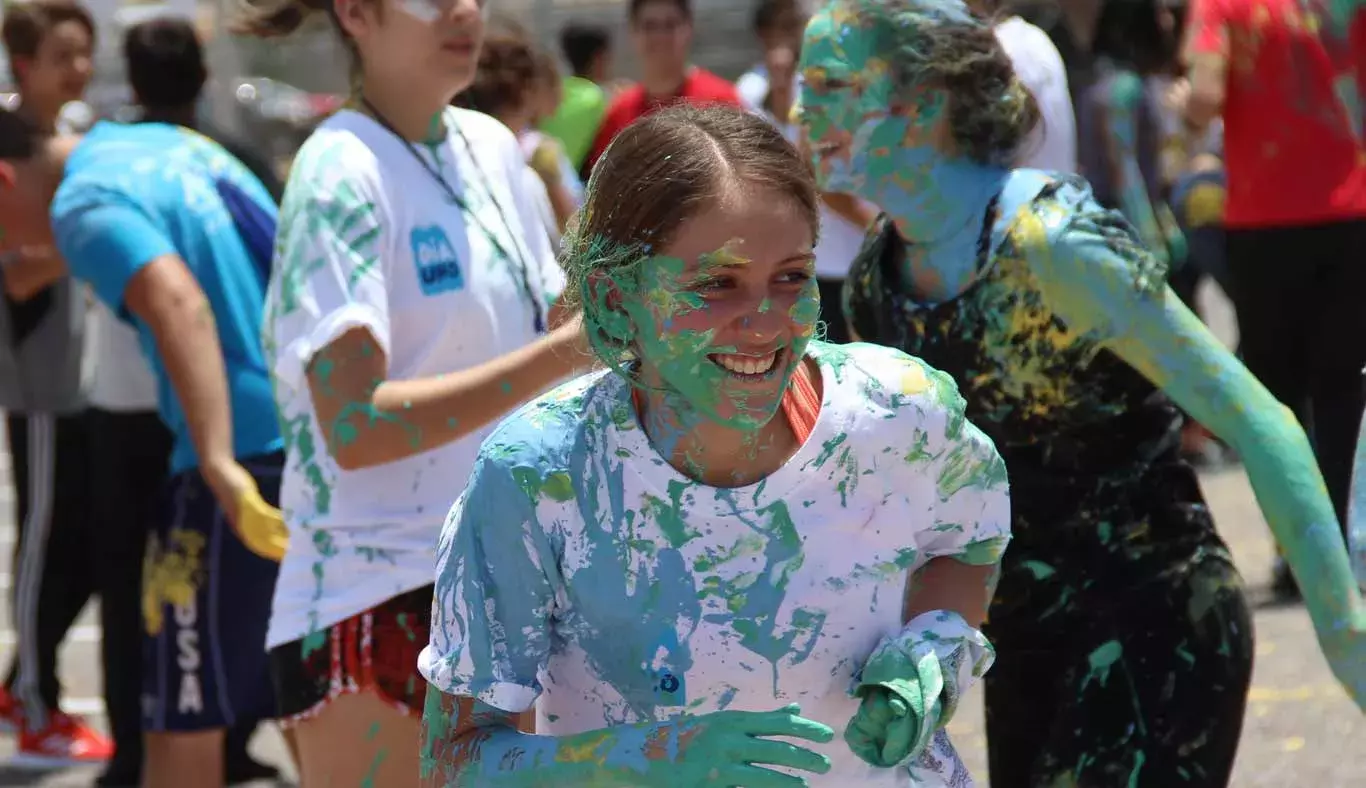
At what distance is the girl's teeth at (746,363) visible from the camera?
2.07 meters

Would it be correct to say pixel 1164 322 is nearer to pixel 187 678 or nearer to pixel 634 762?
pixel 634 762

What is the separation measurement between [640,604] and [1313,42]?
4010mm

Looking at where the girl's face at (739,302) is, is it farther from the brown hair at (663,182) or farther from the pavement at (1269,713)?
the pavement at (1269,713)

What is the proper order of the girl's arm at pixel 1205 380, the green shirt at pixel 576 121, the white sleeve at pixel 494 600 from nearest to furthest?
the white sleeve at pixel 494 600 < the girl's arm at pixel 1205 380 < the green shirt at pixel 576 121

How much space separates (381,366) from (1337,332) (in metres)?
3.45

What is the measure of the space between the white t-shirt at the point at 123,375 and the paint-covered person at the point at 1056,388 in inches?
101

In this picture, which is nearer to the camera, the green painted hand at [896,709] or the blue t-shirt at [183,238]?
the green painted hand at [896,709]

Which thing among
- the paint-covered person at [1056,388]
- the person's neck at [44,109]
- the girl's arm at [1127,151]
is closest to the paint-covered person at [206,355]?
the paint-covered person at [1056,388]

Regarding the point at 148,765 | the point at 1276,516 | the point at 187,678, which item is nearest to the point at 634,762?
the point at 1276,516

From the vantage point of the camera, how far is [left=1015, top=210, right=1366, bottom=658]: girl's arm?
105 inches

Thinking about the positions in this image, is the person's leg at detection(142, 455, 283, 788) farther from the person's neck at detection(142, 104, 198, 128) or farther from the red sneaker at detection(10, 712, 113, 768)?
the red sneaker at detection(10, 712, 113, 768)

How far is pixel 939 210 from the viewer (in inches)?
116

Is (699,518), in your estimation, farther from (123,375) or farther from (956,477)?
(123,375)

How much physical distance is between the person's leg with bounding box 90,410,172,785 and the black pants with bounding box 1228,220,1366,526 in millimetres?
3043
